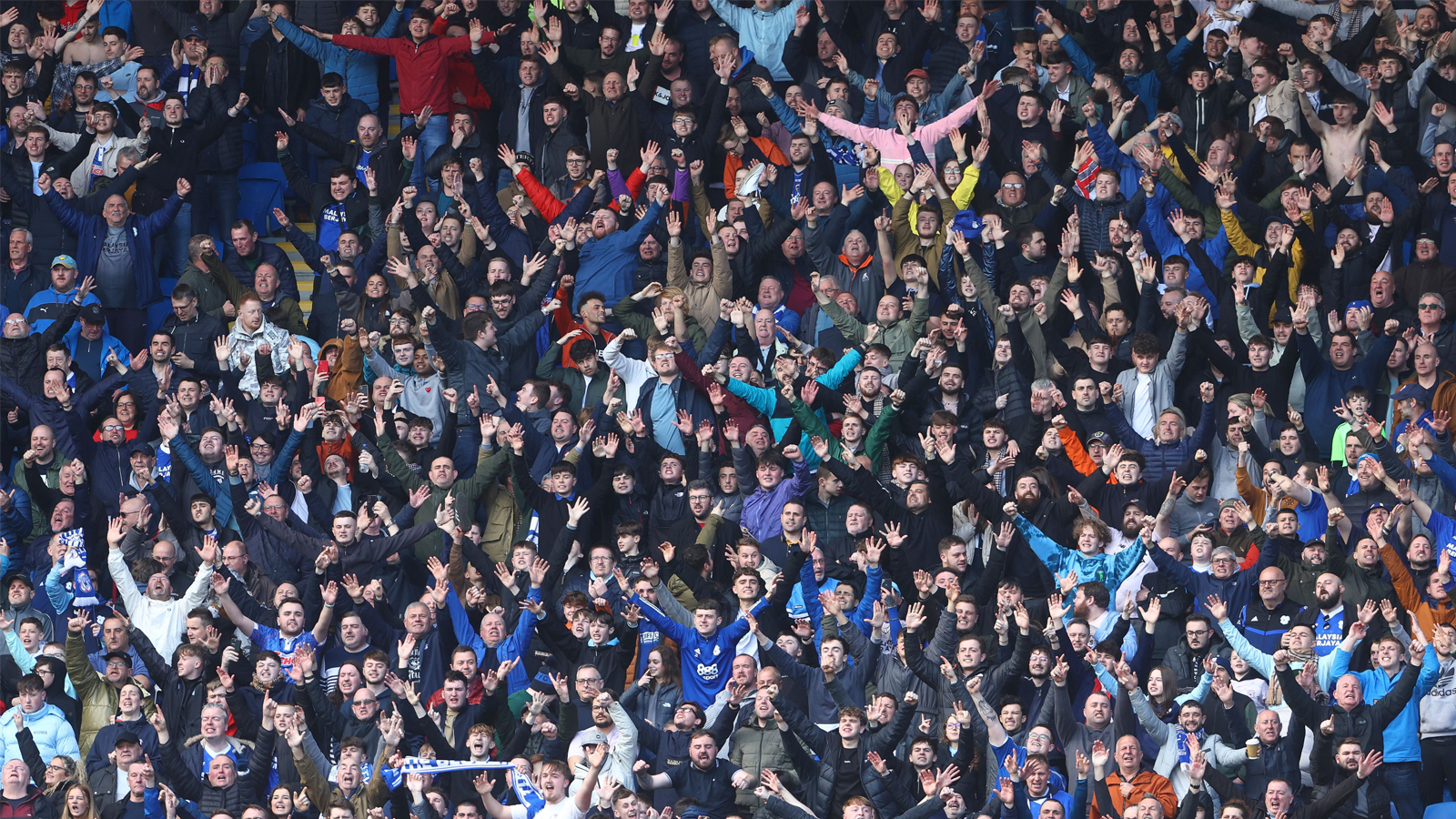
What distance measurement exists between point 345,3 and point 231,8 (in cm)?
106

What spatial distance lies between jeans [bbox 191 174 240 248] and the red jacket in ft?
4.65

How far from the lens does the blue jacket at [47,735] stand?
15234 mm

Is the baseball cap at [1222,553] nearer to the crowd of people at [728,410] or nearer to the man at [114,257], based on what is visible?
the crowd of people at [728,410]

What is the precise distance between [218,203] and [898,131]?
533cm

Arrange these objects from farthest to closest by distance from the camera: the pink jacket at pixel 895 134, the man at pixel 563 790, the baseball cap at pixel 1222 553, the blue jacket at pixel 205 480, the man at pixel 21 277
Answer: the pink jacket at pixel 895 134, the man at pixel 21 277, the blue jacket at pixel 205 480, the baseball cap at pixel 1222 553, the man at pixel 563 790

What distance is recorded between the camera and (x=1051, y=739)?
1452cm

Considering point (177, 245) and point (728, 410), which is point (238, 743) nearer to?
point (728, 410)

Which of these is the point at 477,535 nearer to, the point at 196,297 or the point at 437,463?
the point at 437,463

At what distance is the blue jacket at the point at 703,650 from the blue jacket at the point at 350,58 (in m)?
6.05

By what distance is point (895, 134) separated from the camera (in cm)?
1867

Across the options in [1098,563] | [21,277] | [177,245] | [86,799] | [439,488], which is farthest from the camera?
[177,245]

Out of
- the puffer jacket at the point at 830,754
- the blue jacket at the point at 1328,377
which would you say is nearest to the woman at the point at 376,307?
the puffer jacket at the point at 830,754

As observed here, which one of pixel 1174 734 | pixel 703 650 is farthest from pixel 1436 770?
pixel 703 650

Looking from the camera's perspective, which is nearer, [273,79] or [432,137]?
[432,137]
